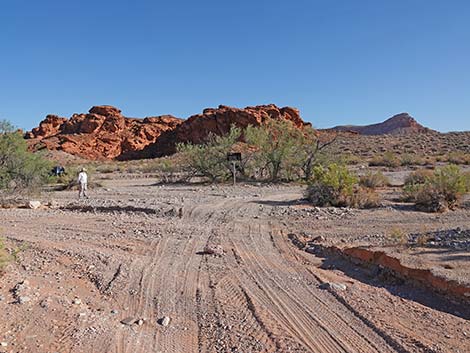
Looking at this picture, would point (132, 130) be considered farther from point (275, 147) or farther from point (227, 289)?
point (227, 289)

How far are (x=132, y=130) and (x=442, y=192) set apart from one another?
82584mm

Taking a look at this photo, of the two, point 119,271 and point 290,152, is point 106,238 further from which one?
point 290,152

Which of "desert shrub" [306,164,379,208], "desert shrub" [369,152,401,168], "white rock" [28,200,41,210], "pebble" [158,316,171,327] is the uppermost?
"desert shrub" [369,152,401,168]

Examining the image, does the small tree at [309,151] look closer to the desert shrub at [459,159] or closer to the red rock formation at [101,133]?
the desert shrub at [459,159]

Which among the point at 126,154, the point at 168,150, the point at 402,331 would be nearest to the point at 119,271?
the point at 402,331

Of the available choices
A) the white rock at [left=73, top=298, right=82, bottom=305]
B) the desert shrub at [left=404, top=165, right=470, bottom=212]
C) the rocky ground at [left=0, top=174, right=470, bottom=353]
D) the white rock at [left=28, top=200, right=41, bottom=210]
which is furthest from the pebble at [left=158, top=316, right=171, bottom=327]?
the white rock at [left=28, top=200, right=41, bottom=210]

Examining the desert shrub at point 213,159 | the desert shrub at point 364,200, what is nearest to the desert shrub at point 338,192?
the desert shrub at point 364,200

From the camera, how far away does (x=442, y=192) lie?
1500cm

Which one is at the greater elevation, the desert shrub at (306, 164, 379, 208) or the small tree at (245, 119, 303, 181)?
the small tree at (245, 119, 303, 181)

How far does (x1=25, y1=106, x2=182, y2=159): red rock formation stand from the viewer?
271 feet

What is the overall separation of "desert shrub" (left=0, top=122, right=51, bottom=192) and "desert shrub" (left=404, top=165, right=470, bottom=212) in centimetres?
1627

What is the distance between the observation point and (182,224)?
41.0 feet

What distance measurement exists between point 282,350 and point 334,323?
100 cm

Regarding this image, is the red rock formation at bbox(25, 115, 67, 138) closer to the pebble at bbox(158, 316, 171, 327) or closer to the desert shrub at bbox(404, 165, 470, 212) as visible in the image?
the desert shrub at bbox(404, 165, 470, 212)
